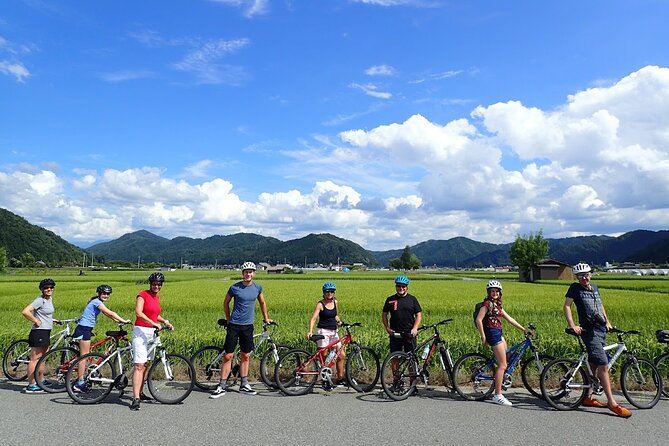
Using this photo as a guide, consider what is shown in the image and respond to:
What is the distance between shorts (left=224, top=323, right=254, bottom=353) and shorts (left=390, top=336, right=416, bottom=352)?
2560mm

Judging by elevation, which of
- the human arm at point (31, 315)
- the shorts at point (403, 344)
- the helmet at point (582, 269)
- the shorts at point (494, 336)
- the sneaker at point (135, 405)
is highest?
the helmet at point (582, 269)

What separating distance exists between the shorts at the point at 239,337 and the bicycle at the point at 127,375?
72cm

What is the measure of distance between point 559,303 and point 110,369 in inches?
1017

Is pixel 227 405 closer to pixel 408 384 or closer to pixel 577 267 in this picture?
pixel 408 384

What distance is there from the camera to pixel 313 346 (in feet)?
37.2

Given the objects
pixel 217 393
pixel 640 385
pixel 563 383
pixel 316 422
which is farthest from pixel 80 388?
pixel 640 385

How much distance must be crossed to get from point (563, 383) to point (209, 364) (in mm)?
6075

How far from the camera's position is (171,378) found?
7449mm

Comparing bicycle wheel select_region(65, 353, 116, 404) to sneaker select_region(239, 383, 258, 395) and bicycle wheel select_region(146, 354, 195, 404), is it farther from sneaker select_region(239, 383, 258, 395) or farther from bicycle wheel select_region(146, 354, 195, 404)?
sneaker select_region(239, 383, 258, 395)

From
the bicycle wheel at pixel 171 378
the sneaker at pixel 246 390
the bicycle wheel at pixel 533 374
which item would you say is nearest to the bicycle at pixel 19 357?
the bicycle wheel at pixel 171 378

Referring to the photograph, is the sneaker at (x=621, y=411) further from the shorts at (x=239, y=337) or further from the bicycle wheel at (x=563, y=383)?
the shorts at (x=239, y=337)

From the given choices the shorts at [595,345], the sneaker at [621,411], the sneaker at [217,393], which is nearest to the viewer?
the sneaker at [621,411]

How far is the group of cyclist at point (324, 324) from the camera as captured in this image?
713cm

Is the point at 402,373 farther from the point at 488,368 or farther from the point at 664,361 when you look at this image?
the point at 664,361
